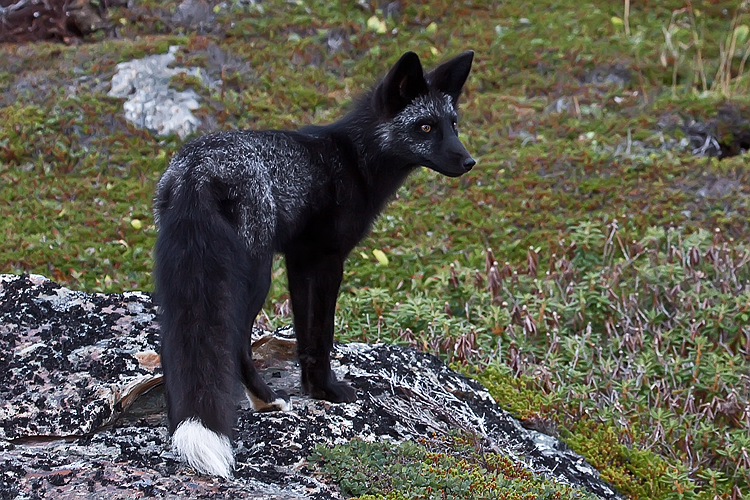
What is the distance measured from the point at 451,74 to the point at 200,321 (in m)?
2.50

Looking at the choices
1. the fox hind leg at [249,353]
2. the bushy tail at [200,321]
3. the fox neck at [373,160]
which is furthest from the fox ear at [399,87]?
the bushy tail at [200,321]

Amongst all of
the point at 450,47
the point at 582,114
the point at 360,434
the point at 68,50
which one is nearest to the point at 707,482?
the point at 360,434

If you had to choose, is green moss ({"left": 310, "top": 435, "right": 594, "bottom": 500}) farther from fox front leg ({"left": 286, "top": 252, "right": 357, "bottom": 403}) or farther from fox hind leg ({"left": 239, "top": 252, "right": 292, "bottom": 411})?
fox front leg ({"left": 286, "top": 252, "right": 357, "bottom": 403})

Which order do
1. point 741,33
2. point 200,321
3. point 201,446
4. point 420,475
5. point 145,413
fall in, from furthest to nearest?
point 741,33 → point 145,413 → point 420,475 → point 200,321 → point 201,446

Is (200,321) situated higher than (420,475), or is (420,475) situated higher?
(200,321)

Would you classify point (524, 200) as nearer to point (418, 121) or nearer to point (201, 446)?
point (418, 121)

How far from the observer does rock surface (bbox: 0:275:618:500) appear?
3.94m

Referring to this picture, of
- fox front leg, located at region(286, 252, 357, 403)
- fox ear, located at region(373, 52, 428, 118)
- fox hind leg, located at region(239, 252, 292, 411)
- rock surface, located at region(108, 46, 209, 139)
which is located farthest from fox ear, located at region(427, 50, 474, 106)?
rock surface, located at region(108, 46, 209, 139)

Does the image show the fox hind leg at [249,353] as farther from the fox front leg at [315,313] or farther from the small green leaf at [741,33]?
the small green leaf at [741,33]

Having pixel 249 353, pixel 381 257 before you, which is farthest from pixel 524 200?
pixel 249 353

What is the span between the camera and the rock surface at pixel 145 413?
12.9 ft

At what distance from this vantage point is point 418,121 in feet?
17.3

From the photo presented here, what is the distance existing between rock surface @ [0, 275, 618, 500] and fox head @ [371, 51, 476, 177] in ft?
5.09

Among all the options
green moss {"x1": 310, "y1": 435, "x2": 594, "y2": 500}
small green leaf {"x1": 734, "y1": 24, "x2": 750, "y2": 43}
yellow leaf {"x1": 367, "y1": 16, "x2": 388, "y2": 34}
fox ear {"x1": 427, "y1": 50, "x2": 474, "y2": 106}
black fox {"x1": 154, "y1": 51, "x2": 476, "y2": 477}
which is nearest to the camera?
black fox {"x1": 154, "y1": 51, "x2": 476, "y2": 477}
